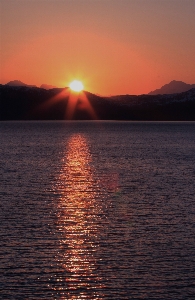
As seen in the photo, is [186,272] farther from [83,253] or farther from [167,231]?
[167,231]

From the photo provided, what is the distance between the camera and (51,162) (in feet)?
246

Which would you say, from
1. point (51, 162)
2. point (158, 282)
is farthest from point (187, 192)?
point (51, 162)

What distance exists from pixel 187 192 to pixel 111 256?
19.6 m

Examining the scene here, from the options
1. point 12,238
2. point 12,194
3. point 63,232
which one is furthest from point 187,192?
point 12,238

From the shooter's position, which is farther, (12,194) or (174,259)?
(12,194)

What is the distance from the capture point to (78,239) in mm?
28953

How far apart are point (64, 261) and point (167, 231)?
282 inches

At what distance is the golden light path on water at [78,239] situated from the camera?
72.6 feet

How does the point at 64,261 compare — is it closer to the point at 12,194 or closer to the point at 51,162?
the point at 12,194

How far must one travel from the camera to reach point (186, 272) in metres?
23.7

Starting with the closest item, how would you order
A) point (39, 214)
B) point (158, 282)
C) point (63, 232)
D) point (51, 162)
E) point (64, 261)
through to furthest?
1. point (158, 282)
2. point (64, 261)
3. point (63, 232)
4. point (39, 214)
5. point (51, 162)

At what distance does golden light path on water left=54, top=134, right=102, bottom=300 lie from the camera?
22125mm

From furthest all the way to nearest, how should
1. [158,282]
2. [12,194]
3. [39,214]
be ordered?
[12,194] < [39,214] < [158,282]

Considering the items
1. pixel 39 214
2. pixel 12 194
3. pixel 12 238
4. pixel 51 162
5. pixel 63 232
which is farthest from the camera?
pixel 51 162
